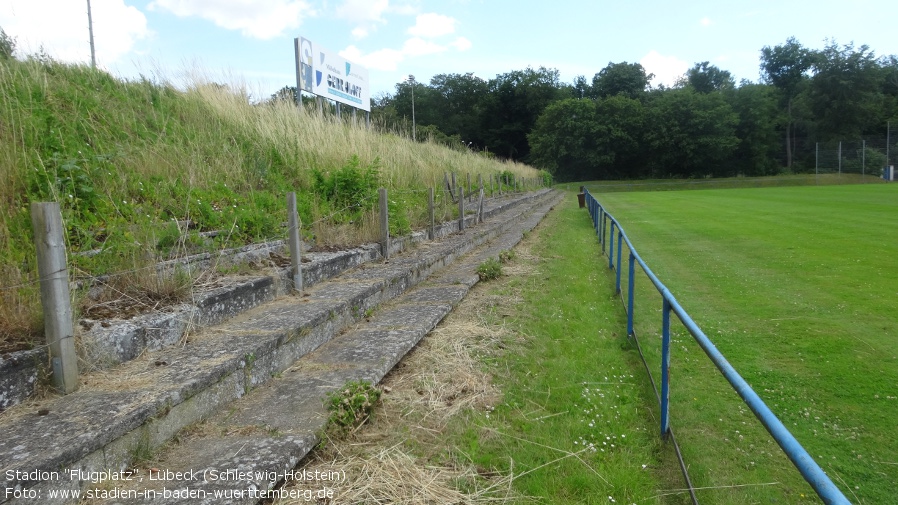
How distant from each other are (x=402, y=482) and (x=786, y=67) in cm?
8313

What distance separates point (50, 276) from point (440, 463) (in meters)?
1.95

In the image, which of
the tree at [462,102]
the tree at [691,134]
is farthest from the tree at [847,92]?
the tree at [462,102]

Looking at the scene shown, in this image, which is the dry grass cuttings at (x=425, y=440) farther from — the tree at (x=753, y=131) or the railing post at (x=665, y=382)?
the tree at (x=753, y=131)

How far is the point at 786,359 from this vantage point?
477 cm

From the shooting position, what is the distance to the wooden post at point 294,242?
187 inches

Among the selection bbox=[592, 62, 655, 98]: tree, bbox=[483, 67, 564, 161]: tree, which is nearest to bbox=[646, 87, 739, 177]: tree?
bbox=[592, 62, 655, 98]: tree

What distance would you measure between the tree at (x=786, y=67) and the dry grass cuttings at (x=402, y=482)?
74691mm

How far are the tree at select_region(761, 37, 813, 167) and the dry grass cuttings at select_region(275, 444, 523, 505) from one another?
7469 centimetres

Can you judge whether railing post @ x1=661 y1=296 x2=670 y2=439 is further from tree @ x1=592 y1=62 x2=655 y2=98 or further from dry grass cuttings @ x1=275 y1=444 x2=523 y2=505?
tree @ x1=592 y1=62 x2=655 y2=98

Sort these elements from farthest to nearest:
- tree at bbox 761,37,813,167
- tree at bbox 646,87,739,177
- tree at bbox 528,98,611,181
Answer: tree at bbox 761,37,813,167, tree at bbox 528,98,611,181, tree at bbox 646,87,739,177

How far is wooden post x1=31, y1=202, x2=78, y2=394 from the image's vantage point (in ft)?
8.58

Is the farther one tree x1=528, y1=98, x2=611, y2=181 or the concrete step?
tree x1=528, y1=98, x2=611, y2=181

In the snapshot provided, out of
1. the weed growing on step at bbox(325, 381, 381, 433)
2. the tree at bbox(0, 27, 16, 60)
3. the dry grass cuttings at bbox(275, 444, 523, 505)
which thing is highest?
the tree at bbox(0, 27, 16, 60)

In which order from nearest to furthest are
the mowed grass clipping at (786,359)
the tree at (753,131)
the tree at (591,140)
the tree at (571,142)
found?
the mowed grass clipping at (786,359)
the tree at (753,131)
the tree at (591,140)
the tree at (571,142)
